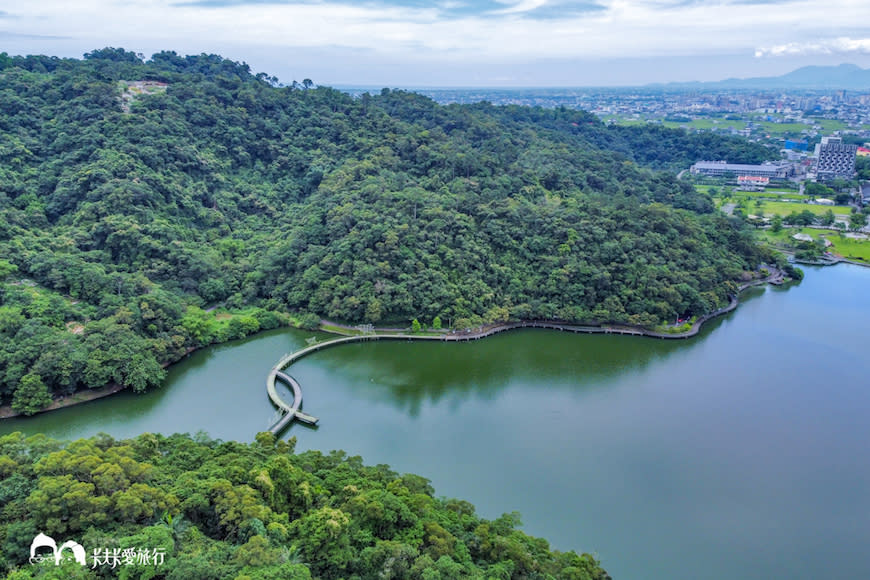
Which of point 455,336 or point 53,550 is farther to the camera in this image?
point 455,336

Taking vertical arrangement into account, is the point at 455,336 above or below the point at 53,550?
below

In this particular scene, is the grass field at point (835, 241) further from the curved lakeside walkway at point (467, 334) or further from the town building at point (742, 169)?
the town building at point (742, 169)

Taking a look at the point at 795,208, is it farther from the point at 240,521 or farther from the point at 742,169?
the point at 240,521

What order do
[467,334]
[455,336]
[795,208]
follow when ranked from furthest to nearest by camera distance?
[795,208] → [467,334] → [455,336]

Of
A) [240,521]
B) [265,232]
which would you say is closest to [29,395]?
[240,521]

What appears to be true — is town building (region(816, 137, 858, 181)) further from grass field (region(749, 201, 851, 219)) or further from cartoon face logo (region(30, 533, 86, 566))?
cartoon face logo (region(30, 533, 86, 566))

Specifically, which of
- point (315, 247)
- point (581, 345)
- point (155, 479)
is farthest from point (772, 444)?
point (315, 247)

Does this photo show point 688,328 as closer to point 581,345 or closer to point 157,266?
point 581,345

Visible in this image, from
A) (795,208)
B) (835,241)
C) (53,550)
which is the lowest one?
(53,550)
